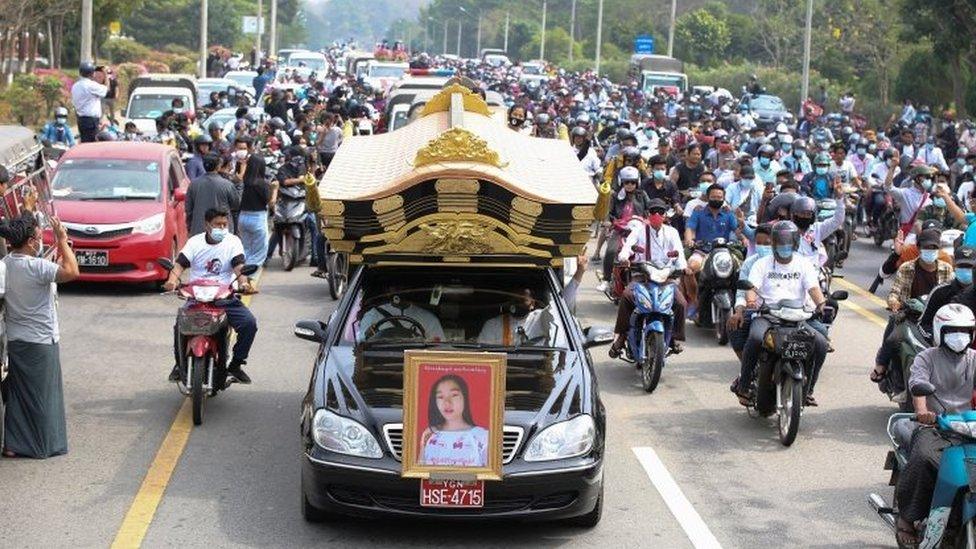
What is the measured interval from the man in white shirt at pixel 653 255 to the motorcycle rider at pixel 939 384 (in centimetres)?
512

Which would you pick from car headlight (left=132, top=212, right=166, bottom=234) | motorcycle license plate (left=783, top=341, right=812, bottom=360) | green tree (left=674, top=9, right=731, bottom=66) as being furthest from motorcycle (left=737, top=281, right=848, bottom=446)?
green tree (left=674, top=9, right=731, bottom=66)

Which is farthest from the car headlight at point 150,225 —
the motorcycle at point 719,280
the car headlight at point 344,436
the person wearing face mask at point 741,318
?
the car headlight at point 344,436

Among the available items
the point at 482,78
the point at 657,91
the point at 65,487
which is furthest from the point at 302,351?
the point at 482,78

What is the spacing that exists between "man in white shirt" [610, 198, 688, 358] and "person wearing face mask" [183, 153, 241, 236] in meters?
5.48

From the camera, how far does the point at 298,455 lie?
12.2 metres

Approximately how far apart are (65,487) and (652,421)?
15.5 ft

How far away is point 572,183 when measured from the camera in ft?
41.2

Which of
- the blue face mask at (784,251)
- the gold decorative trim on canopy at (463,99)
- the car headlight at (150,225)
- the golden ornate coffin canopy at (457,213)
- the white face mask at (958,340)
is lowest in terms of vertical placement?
the car headlight at (150,225)

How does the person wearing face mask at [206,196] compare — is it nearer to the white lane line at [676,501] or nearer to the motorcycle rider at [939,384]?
the white lane line at [676,501]

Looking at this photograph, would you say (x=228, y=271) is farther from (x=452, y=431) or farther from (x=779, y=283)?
(x=452, y=431)

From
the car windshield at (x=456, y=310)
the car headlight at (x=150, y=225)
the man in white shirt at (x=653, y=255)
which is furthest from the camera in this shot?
the car headlight at (x=150, y=225)

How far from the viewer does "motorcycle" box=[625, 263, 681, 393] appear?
1498 centimetres

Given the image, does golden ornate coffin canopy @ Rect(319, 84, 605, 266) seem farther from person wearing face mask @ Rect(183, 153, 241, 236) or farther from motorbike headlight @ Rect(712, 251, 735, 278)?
person wearing face mask @ Rect(183, 153, 241, 236)

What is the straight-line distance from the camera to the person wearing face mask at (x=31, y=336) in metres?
11.6
